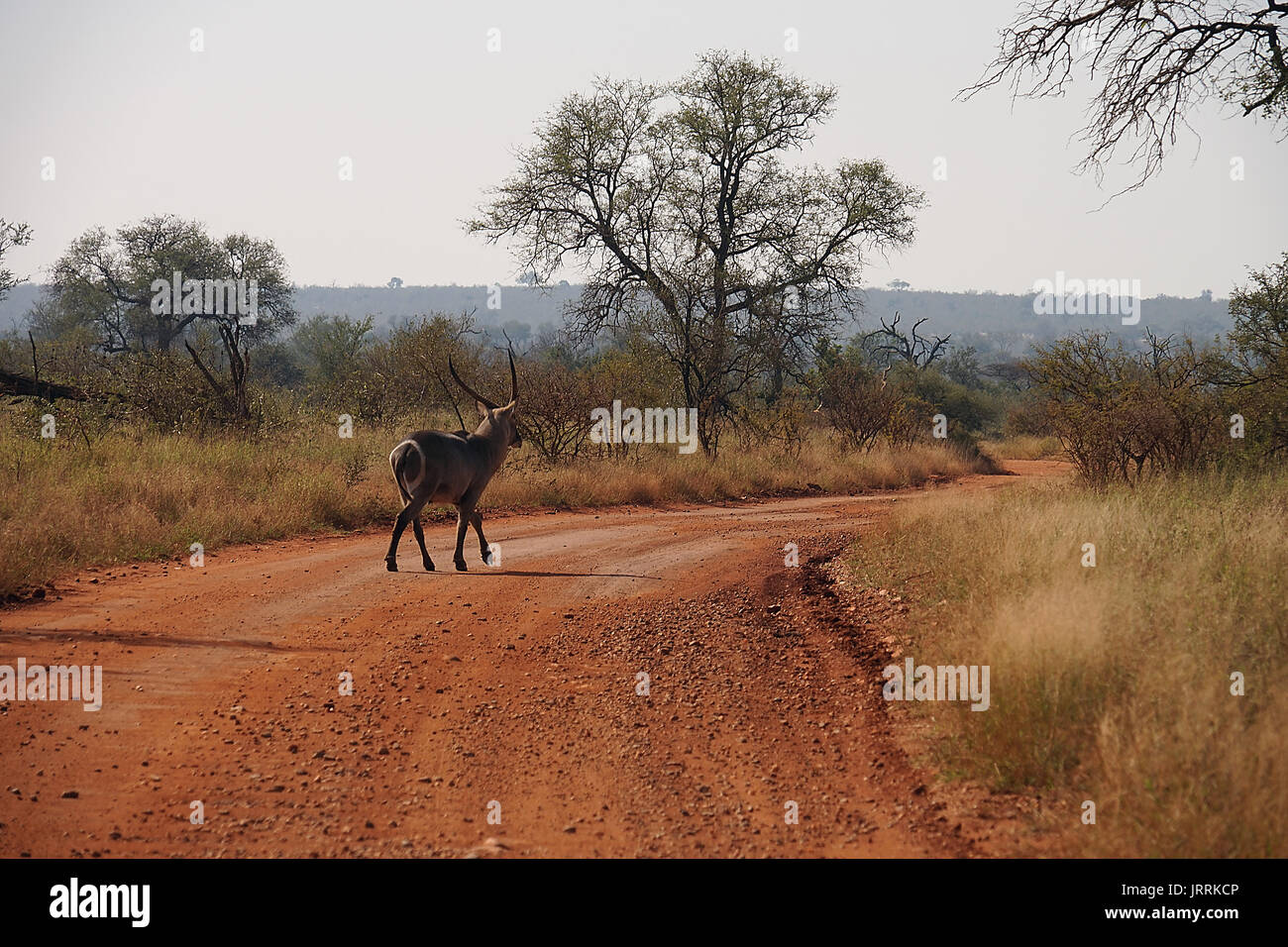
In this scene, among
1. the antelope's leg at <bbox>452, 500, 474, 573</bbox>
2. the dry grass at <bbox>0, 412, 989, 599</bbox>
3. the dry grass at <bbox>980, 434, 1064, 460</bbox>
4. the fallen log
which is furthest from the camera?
the dry grass at <bbox>980, 434, 1064, 460</bbox>

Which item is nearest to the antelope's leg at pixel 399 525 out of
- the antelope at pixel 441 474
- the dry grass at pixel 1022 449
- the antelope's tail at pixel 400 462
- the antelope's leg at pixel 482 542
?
the antelope at pixel 441 474

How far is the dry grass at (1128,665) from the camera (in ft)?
12.6

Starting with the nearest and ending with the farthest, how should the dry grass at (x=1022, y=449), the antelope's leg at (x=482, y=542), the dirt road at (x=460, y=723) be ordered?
the dirt road at (x=460, y=723) < the antelope's leg at (x=482, y=542) < the dry grass at (x=1022, y=449)

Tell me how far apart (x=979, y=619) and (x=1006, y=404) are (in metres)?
46.2

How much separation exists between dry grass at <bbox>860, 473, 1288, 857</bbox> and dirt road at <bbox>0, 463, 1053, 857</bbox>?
52cm

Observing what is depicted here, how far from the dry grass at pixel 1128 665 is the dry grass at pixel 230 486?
24.7 ft

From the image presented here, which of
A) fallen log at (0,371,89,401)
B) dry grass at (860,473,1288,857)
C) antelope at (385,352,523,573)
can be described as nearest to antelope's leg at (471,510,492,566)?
antelope at (385,352,523,573)

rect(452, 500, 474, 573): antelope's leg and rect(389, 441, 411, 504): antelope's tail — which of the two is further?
rect(452, 500, 474, 573): antelope's leg

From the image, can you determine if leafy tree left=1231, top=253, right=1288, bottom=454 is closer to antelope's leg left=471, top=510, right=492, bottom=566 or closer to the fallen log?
antelope's leg left=471, top=510, right=492, bottom=566

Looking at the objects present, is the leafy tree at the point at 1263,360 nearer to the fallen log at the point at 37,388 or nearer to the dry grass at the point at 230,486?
the dry grass at the point at 230,486

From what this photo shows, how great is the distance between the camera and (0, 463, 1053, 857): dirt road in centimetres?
419

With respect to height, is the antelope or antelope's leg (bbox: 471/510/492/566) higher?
the antelope

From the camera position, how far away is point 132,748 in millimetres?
4992
